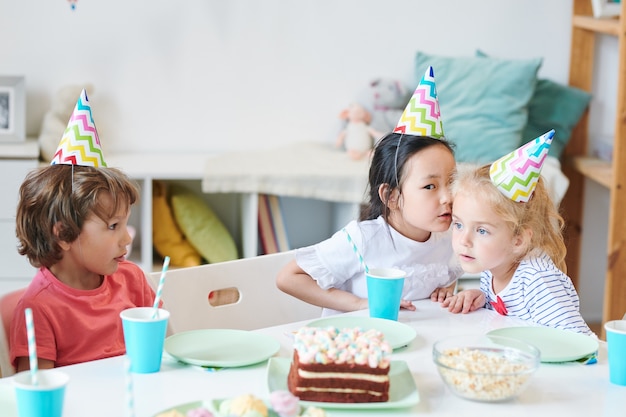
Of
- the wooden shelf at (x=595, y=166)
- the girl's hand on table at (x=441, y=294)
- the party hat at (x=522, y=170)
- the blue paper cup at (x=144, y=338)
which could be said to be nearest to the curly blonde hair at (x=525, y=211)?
the party hat at (x=522, y=170)

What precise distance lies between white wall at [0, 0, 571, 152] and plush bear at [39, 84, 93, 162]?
122 mm

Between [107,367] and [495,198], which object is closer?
[107,367]

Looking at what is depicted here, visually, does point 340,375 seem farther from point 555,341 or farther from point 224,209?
point 224,209

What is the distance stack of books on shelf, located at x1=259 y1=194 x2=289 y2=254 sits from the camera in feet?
10.5

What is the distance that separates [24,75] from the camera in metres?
3.19

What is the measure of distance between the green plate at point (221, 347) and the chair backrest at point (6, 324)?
0.28 meters

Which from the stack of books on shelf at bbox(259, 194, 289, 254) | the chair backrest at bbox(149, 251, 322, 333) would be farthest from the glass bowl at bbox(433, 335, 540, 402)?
the stack of books on shelf at bbox(259, 194, 289, 254)

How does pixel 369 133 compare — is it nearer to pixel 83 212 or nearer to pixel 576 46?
Answer: pixel 576 46

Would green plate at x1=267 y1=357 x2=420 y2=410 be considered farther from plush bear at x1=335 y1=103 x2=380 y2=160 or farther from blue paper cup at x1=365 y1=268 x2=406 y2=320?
plush bear at x1=335 y1=103 x2=380 y2=160

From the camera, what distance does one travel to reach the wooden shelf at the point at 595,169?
318 centimetres

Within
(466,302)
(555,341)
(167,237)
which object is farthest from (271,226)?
(555,341)

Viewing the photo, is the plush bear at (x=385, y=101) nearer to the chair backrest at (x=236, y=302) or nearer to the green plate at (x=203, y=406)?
the chair backrest at (x=236, y=302)

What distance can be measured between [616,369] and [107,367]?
2.36 feet

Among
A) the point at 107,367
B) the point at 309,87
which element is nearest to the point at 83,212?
the point at 107,367
